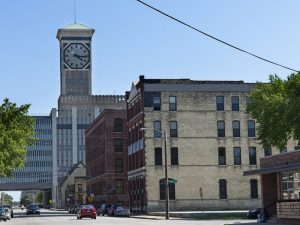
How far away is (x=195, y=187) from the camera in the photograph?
74.2m

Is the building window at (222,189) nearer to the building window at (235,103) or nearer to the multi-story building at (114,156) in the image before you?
the building window at (235,103)

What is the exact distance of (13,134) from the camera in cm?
5022

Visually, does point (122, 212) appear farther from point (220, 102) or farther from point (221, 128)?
point (220, 102)

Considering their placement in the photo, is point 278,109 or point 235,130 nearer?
point 278,109

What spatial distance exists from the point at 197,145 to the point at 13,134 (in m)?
30.0

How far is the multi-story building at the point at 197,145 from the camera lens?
2904 inches

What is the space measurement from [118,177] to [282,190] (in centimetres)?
5722

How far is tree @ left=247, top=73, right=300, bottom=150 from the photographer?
50.3 m

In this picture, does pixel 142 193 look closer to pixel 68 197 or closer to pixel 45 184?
pixel 68 197

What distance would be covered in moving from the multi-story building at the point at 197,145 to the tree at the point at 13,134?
76.1 ft

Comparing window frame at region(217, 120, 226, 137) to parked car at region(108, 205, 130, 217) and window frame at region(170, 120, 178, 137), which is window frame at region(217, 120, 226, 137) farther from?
parked car at region(108, 205, 130, 217)

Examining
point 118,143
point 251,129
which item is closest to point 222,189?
point 251,129

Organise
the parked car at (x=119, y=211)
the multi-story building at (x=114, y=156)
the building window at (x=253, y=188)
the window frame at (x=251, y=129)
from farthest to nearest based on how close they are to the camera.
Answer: the multi-story building at (x=114, y=156), the window frame at (x=251, y=129), the building window at (x=253, y=188), the parked car at (x=119, y=211)

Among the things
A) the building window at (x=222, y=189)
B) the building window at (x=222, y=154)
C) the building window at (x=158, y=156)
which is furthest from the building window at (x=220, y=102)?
the building window at (x=158, y=156)
